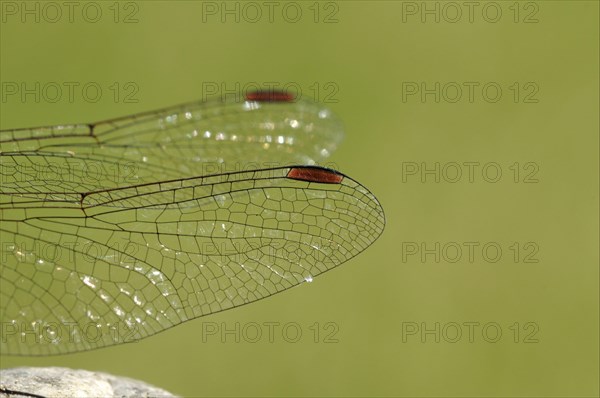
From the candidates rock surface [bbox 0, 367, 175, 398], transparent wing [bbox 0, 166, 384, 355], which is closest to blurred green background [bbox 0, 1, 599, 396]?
rock surface [bbox 0, 367, 175, 398]

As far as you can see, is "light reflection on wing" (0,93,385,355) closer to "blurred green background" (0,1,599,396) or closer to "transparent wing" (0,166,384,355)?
"transparent wing" (0,166,384,355)

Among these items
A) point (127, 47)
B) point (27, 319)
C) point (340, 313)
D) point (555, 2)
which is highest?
point (555, 2)

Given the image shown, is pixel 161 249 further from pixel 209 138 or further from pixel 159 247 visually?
pixel 209 138

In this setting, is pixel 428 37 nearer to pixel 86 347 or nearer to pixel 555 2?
pixel 555 2

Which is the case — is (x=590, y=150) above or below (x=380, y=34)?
below

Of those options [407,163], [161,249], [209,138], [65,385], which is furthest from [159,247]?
[407,163]

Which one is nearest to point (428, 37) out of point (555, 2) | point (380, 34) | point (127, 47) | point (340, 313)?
point (380, 34)
